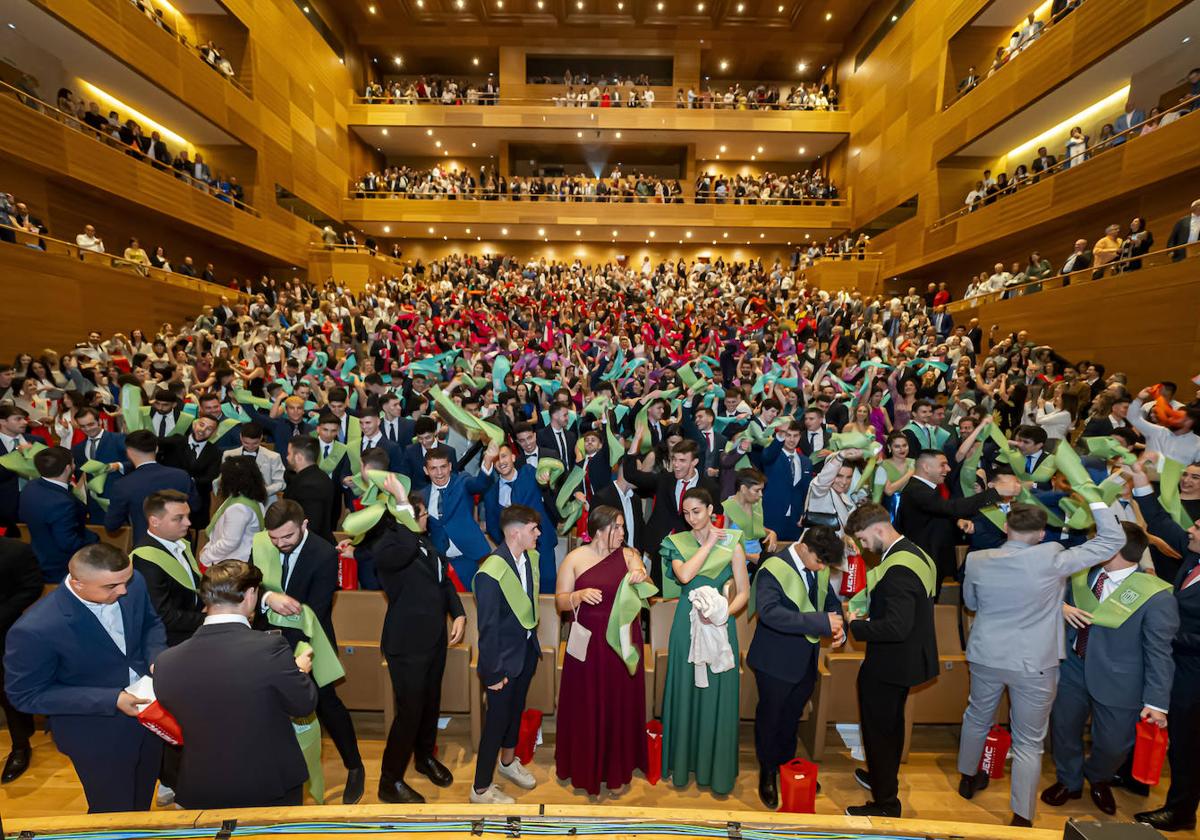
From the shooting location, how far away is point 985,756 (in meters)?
3.19

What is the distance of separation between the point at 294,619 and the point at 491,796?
54.6 inches

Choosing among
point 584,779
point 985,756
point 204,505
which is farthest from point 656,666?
point 204,505

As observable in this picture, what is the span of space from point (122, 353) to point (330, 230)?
14.3 meters

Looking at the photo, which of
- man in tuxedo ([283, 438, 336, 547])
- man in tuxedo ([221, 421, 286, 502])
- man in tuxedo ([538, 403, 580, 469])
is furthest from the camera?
man in tuxedo ([538, 403, 580, 469])

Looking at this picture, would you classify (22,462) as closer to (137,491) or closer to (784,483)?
(137,491)

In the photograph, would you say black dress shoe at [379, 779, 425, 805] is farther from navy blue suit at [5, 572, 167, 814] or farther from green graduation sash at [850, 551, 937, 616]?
green graduation sash at [850, 551, 937, 616]

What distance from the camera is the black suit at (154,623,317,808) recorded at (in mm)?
1936

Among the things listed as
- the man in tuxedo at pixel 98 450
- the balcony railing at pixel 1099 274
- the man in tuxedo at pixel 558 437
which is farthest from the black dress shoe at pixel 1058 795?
the balcony railing at pixel 1099 274

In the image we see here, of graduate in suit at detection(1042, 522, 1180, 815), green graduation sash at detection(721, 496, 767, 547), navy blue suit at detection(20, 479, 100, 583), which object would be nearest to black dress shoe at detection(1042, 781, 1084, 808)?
graduate in suit at detection(1042, 522, 1180, 815)

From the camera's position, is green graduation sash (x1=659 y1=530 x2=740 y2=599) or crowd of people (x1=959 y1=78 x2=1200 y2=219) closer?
green graduation sash (x1=659 y1=530 x2=740 y2=599)

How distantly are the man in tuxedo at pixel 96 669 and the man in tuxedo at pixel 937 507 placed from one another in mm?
4059

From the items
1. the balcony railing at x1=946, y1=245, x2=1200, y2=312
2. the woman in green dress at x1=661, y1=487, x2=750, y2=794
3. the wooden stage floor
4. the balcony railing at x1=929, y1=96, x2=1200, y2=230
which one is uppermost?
the balcony railing at x1=929, y1=96, x2=1200, y2=230

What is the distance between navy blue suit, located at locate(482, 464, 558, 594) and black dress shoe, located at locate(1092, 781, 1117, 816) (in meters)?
3.40

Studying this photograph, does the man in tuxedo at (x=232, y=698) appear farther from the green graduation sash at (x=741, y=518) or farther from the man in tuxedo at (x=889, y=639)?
the green graduation sash at (x=741, y=518)
